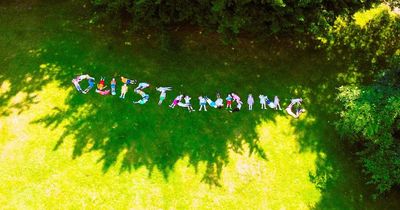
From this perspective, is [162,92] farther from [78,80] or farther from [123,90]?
[78,80]

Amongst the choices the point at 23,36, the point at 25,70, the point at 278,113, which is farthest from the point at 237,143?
the point at 23,36

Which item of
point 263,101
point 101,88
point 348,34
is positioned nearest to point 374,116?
point 263,101

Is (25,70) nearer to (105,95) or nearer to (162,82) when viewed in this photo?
(105,95)

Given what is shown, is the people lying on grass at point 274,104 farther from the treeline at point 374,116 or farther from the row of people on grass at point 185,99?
the treeline at point 374,116

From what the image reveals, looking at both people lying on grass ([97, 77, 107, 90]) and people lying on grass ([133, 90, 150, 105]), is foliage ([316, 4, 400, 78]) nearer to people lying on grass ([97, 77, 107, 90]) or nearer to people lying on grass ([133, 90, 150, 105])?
people lying on grass ([133, 90, 150, 105])

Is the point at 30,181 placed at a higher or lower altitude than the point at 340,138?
lower

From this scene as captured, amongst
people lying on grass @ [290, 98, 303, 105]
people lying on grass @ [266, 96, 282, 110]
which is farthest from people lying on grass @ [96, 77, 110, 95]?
people lying on grass @ [290, 98, 303, 105]
